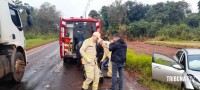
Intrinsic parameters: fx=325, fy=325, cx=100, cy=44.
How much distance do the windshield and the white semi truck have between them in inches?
204

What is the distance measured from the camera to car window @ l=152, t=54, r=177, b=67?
31.2ft

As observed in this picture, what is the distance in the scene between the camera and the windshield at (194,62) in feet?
29.8

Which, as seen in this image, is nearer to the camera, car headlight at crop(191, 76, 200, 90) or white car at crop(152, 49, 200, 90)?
car headlight at crop(191, 76, 200, 90)

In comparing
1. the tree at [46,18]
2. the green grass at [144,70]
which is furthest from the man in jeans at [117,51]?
the tree at [46,18]

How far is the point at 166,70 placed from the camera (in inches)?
376

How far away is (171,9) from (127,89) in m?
61.1

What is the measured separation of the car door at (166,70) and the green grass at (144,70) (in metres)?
0.31

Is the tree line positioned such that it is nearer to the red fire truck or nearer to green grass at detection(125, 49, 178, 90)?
the red fire truck

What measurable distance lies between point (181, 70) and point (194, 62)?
64 centimetres

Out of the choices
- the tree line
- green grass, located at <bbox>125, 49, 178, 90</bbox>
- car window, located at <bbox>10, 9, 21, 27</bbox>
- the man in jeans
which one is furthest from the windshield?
the tree line

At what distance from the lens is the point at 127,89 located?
387 inches

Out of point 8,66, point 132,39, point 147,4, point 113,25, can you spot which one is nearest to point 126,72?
point 8,66

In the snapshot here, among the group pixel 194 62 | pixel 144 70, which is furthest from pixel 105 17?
pixel 194 62

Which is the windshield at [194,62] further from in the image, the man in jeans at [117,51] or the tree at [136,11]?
the tree at [136,11]
